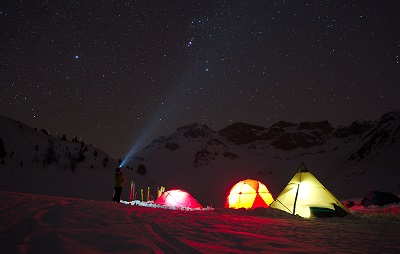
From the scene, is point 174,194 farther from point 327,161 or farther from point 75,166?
point 327,161

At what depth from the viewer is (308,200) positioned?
12336 mm

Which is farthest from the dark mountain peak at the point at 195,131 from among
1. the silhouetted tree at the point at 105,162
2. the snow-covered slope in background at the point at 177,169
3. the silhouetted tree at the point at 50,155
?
the silhouetted tree at the point at 50,155

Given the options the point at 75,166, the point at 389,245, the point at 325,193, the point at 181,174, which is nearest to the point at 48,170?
the point at 75,166

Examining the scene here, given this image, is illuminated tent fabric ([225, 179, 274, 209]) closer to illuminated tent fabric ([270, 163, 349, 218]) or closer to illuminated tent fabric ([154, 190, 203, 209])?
illuminated tent fabric ([154, 190, 203, 209])

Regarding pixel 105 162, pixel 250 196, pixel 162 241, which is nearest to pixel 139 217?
pixel 162 241

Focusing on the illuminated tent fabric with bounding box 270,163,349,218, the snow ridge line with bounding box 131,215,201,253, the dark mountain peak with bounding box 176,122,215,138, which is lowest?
the snow ridge line with bounding box 131,215,201,253

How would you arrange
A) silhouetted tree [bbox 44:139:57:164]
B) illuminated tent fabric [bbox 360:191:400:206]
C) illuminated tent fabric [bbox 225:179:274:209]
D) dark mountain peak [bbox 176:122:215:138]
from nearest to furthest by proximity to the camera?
1. illuminated tent fabric [bbox 225:179:274:209]
2. illuminated tent fabric [bbox 360:191:400:206]
3. silhouetted tree [bbox 44:139:57:164]
4. dark mountain peak [bbox 176:122:215:138]

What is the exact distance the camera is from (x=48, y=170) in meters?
22.6

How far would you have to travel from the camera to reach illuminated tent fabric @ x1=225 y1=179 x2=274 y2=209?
55.6 ft

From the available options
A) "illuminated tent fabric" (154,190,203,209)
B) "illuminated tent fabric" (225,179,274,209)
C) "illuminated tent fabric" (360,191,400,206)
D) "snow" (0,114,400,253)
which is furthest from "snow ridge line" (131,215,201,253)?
"illuminated tent fabric" (360,191,400,206)

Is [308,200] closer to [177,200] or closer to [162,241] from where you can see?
[177,200]

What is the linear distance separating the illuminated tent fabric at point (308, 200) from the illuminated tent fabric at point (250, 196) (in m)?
3.78

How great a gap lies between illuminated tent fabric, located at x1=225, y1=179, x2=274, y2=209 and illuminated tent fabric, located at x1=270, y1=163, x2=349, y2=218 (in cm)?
378

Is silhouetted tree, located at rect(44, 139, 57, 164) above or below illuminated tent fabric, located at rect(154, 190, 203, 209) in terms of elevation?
above
